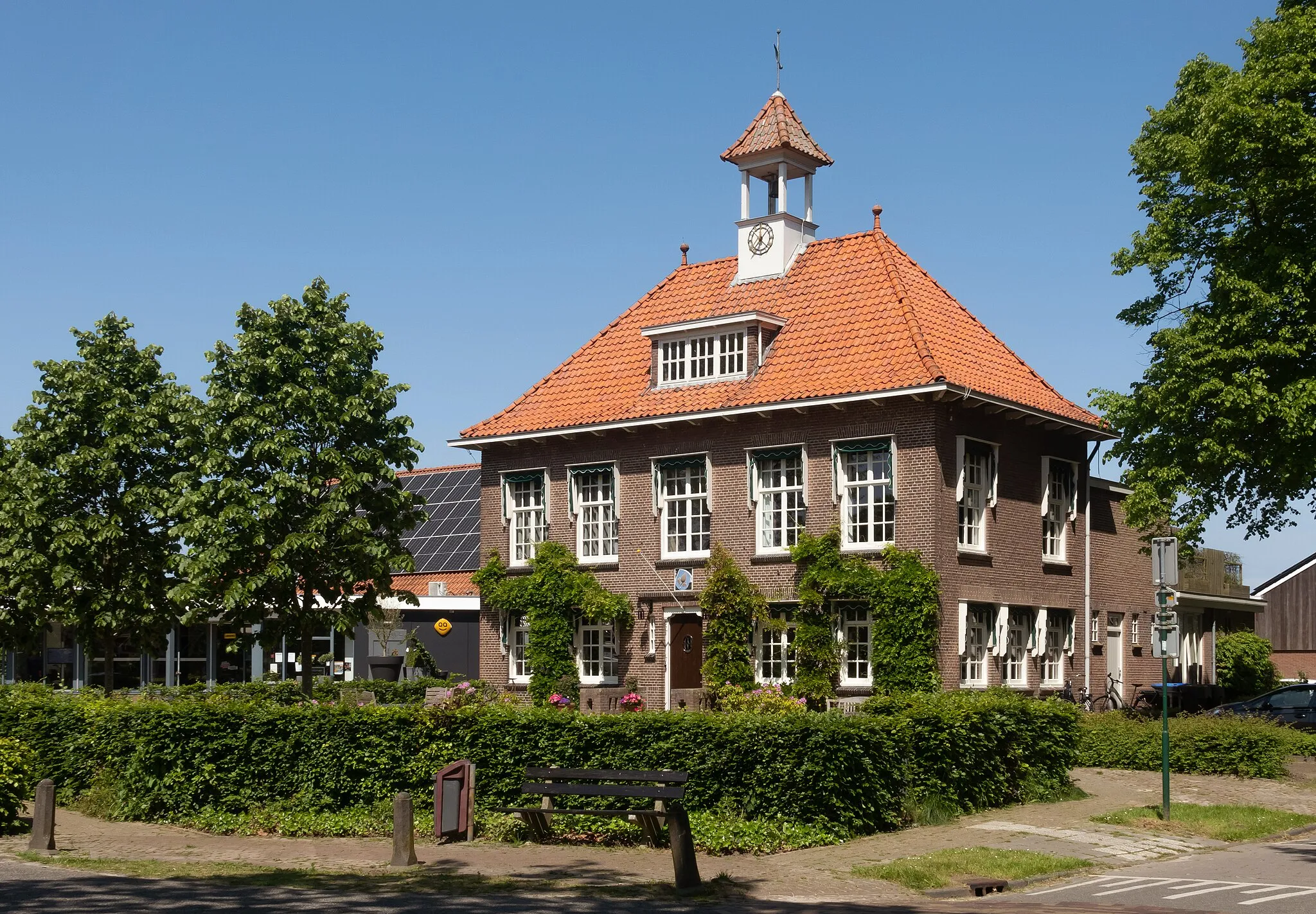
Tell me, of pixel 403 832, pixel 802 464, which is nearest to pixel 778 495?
pixel 802 464

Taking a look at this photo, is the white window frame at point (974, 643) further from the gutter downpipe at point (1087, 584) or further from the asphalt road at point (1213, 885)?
the asphalt road at point (1213, 885)

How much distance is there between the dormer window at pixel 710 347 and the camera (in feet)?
108

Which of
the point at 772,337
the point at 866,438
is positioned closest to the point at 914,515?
the point at 866,438

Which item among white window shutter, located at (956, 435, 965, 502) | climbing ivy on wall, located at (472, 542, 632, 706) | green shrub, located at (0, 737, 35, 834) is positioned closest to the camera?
green shrub, located at (0, 737, 35, 834)

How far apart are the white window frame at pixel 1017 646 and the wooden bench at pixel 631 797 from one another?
Result: 14.8 metres

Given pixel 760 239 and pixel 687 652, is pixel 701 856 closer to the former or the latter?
pixel 687 652

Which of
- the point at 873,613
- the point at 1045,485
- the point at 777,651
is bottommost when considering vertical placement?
the point at 777,651

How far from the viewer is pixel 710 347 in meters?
33.7

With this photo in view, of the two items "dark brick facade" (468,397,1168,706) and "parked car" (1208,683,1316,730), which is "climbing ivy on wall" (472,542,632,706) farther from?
"parked car" (1208,683,1316,730)

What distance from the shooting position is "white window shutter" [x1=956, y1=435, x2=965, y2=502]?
29391 mm

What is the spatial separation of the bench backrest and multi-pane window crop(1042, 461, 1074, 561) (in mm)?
17380

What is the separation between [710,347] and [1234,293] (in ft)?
36.9

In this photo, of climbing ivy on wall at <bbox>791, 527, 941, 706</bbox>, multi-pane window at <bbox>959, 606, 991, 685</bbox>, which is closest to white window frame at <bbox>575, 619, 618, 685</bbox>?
climbing ivy on wall at <bbox>791, 527, 941, 706</bbox>

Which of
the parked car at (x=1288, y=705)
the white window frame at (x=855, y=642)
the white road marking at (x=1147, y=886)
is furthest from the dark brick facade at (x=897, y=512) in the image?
the white road marking at (x=1147, y=886)
